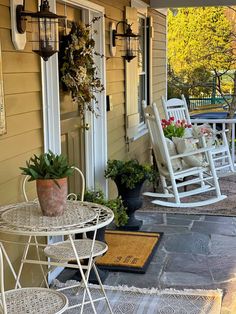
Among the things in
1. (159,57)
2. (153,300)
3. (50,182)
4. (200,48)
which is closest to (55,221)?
(50,182)

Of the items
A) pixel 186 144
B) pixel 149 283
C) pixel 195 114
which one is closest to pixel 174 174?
pixel 186 144

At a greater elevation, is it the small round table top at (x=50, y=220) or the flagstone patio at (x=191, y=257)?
the small round table top at (x=50, y=220)

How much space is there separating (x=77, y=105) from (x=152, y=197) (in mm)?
1916

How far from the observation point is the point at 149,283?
3.30 metres

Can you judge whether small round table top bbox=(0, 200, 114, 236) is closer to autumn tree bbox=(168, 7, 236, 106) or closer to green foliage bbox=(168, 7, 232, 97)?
autumn tree bbox=(168, 7, 236, 106)

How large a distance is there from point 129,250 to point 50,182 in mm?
1588

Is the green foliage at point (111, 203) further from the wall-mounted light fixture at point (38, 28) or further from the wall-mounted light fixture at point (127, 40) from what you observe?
the wall-mounted light fixture at point (127, 40)

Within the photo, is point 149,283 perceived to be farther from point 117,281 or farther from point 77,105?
point 77,105

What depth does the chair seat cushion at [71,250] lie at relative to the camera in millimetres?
2662

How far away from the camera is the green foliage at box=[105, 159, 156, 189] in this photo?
4203 millimetres

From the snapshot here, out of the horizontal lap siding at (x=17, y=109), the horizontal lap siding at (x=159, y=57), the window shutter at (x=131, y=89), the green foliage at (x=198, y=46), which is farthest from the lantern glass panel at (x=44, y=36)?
the green foliage at (x=198, y=46)

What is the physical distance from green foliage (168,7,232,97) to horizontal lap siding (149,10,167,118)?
3.99m

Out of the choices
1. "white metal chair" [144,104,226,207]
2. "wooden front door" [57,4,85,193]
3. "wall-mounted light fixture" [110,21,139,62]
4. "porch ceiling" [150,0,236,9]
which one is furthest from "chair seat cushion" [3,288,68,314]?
"porch ceiling" [150,0,236,9]

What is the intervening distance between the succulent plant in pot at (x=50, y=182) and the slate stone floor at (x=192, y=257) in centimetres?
107
